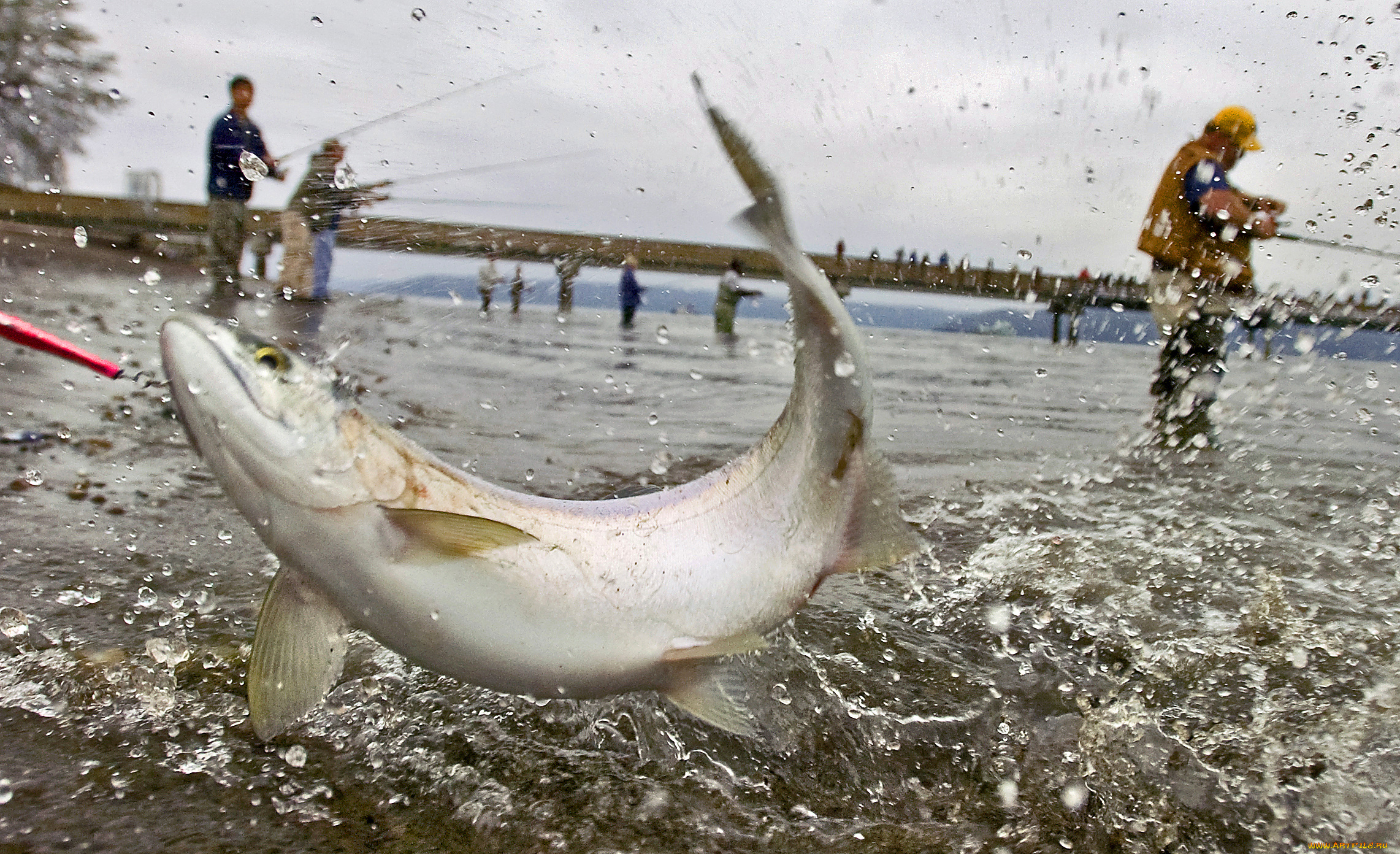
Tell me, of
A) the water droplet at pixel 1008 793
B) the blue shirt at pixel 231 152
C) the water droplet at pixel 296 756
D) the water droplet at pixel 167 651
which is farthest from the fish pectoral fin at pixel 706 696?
the blue shirt at pixel 231 152

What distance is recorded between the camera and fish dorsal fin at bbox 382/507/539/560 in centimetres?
138

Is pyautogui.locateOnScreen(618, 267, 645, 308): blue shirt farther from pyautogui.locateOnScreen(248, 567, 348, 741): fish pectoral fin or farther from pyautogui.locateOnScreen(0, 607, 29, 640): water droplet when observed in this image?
pyautogui.locateOnScreen(248, 567, 348, 741): fish pectoral fin

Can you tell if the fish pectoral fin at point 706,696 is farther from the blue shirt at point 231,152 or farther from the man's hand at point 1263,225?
the man's hand at point 1263,225

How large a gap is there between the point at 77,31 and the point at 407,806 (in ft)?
14.3

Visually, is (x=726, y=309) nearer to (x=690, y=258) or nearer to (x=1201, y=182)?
(x=1201, y=182)

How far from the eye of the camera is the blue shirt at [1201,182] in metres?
4.98

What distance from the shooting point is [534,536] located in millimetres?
1516

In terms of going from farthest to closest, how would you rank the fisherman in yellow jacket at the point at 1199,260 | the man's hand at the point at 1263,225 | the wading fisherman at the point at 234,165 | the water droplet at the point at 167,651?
the fisherman in yellow jacket at the point at 1199,260
the man's hand at the point at 1263,225
the wading fisherman at the point at 234,165
the water droplet at the point at 167,651

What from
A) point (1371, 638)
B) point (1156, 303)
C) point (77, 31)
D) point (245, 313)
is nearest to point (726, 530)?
point (1371, 638)

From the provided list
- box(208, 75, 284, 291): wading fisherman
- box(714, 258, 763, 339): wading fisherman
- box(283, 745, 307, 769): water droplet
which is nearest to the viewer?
box(283, 745, 307, 769): water droplet

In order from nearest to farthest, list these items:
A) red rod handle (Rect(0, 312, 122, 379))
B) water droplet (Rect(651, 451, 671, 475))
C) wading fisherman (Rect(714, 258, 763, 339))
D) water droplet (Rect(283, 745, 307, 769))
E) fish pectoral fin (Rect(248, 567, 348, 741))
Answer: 1. fish pectoral fin (Rect(248, 567, 348, 741))
2. water droplet (Rect(283, 745, 307, 769))
3. red rod handle (Rect(0, 312, 122, 379))
4. water droplet (Rect(651, 451, 671, 475))
5. wading fisherman (Rect(714, 258, 763, 339))

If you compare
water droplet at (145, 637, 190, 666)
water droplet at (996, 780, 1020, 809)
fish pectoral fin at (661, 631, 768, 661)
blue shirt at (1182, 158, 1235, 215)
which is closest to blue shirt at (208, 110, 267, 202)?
water droplet at (145, 637, 190, 666)

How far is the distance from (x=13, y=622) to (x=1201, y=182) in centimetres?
568

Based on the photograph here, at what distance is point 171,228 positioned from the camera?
542cm
